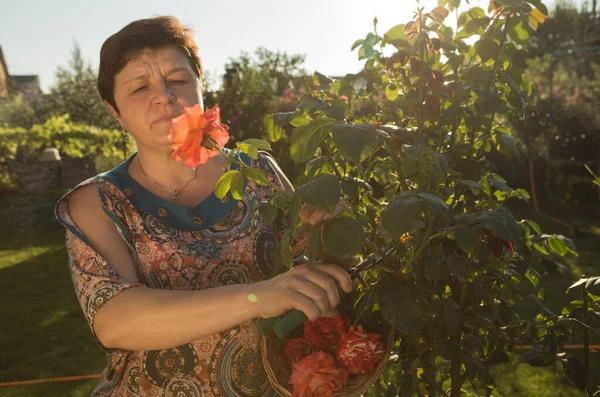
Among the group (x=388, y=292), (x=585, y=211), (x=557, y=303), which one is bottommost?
(x=585, y=211)

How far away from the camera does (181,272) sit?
1.83 metres

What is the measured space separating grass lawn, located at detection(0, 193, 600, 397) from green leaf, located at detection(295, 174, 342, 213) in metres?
1.34

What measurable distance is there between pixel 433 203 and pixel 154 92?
A: 0.98m

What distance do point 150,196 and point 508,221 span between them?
3.64 feet

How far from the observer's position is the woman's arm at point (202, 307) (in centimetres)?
129

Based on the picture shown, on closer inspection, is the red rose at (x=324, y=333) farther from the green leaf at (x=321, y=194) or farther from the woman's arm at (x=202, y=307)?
the green leaf at (x=321, y=194)

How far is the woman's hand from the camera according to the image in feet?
4.17

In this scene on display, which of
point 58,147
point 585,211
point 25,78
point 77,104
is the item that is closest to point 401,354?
point 585,211

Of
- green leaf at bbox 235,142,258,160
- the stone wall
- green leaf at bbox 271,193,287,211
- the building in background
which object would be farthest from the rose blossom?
the building in background

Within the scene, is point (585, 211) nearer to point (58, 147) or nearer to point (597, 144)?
point (597, 144)

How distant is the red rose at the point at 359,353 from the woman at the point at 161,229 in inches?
18.0

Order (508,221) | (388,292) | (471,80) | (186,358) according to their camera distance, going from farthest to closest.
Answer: (186,358), (471,80), (388,292), (508,221)

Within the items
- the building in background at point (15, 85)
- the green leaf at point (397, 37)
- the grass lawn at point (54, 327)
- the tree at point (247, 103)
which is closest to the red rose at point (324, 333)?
the green leaf at point (397, 37)

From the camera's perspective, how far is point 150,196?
191 centimetres
